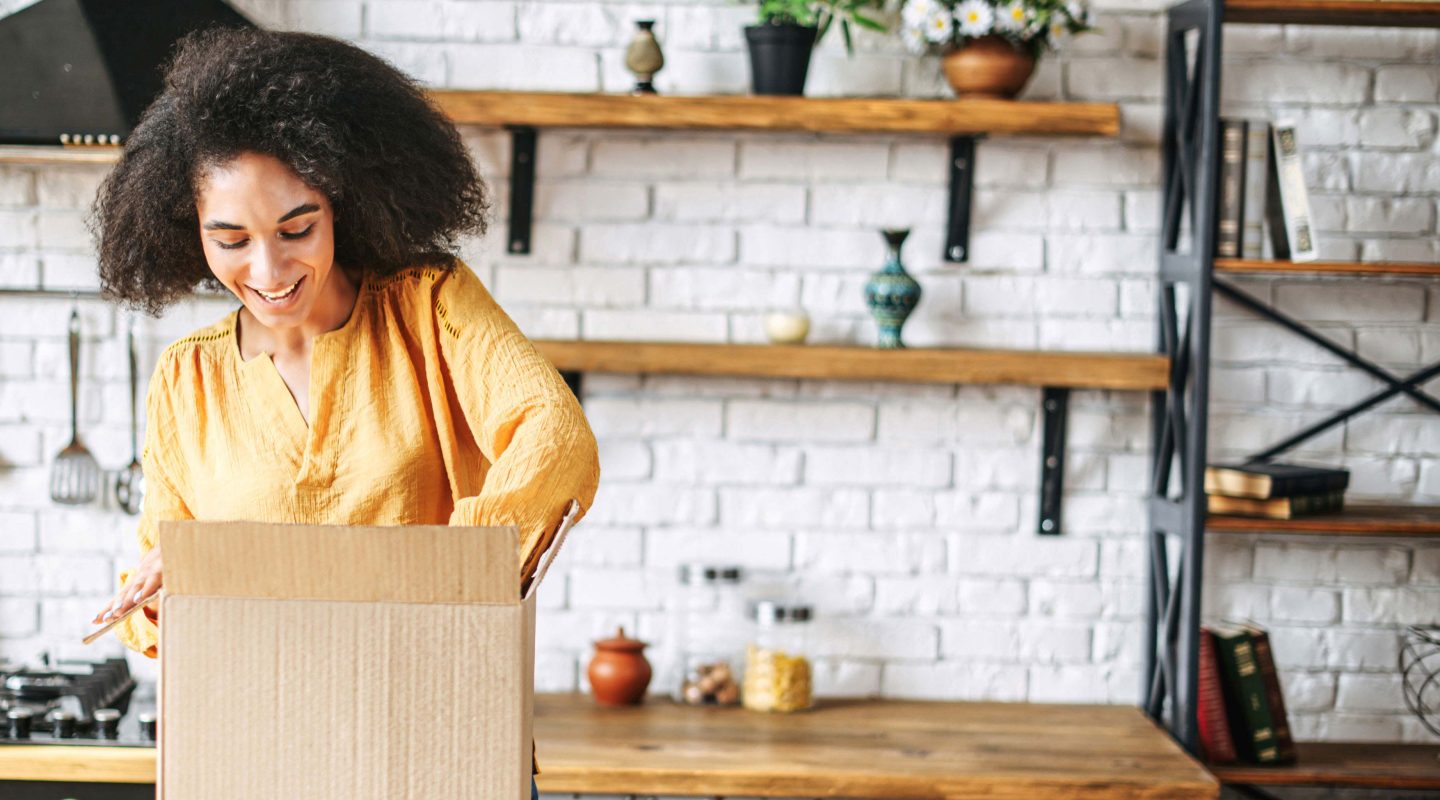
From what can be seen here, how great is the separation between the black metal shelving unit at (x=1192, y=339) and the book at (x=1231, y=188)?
29 millimetres

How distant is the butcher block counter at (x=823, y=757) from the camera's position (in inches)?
78.8

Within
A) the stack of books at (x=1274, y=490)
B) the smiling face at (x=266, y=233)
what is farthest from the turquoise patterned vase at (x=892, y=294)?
the smiling face at (x=266, y=233)

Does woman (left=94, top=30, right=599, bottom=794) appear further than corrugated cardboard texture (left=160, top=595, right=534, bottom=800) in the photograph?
Yes

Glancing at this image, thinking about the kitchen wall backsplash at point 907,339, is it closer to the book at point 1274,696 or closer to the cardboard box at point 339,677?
the book at point 1274,696

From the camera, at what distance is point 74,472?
242cm

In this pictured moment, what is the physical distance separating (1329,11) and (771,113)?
95 cm

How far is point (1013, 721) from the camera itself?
2367mm

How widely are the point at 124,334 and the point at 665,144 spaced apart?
3.48 feet

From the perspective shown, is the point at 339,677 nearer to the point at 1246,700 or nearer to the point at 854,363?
the point at 854,363

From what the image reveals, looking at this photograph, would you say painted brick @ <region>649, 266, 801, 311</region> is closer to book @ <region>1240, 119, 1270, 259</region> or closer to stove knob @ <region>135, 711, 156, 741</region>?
book @ <region>1240, 119, 1270, 259</region>

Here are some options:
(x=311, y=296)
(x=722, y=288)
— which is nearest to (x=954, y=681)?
(x=722, y=288)

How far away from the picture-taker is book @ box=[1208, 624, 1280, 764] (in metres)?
2.29

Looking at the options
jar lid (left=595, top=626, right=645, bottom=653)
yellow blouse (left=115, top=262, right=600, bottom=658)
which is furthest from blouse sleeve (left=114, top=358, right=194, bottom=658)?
jar lid (left=595, top=626, right=645, bottom=653)

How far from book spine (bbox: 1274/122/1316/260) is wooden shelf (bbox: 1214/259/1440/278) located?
0.19 ft
